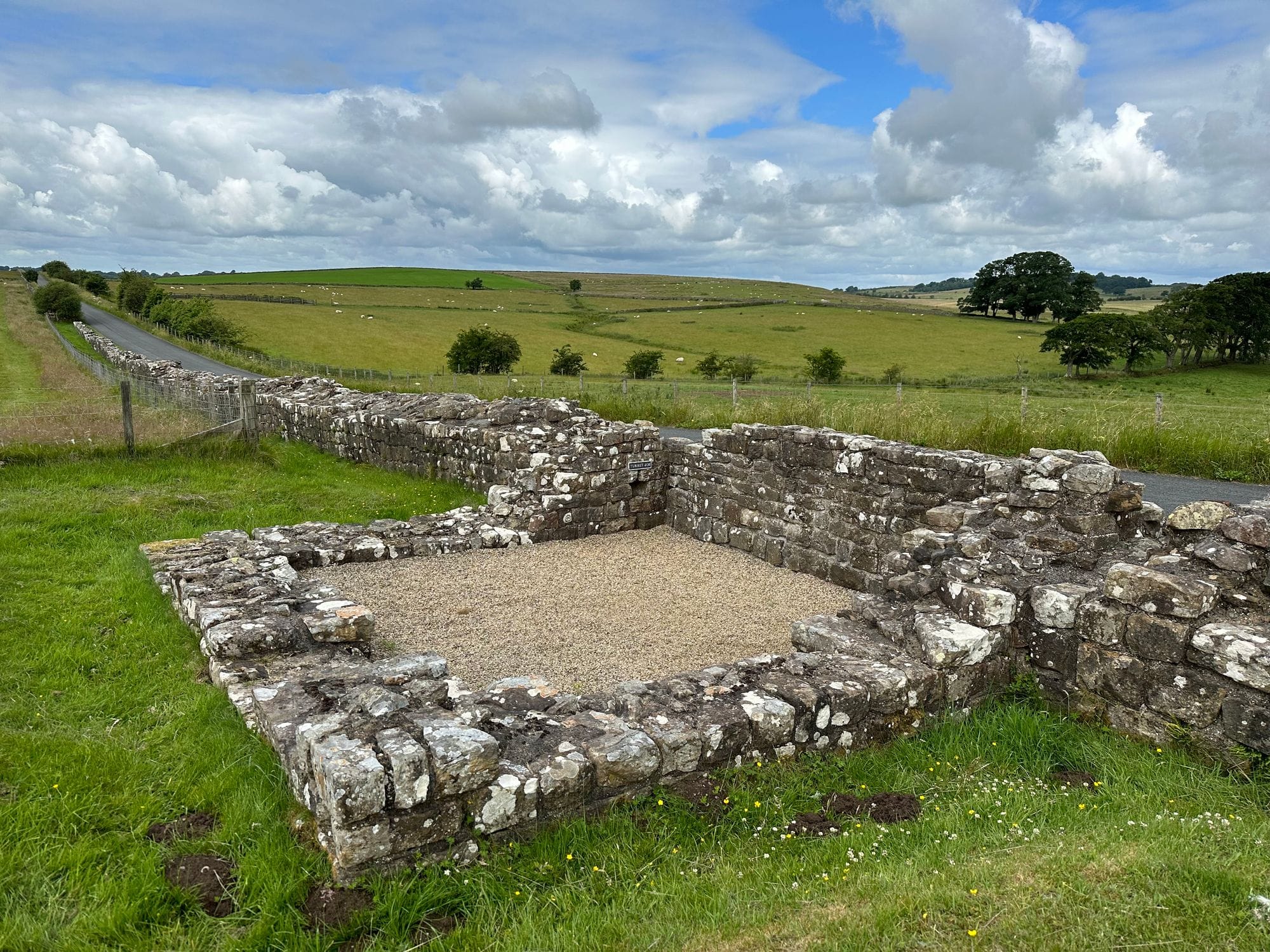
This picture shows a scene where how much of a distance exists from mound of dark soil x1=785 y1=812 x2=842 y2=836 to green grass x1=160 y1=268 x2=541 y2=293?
4381 inches

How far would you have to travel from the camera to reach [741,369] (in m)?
45.3

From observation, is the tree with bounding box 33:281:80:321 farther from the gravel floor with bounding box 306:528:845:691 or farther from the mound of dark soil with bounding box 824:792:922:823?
the mound of dark soil with bounding box 824:792:922:823

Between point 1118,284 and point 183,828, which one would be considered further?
point 1118,284

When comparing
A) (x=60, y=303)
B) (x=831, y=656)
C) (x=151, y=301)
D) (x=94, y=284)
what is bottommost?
(x=831, y=656)

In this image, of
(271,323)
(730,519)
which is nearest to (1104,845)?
(730,519)

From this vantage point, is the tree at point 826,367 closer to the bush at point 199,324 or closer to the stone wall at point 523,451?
the stone wall at point 523,451

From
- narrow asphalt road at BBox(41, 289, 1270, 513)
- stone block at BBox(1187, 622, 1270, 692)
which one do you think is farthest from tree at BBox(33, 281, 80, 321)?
stone block at BBox(1187, 622, 1270, 692)

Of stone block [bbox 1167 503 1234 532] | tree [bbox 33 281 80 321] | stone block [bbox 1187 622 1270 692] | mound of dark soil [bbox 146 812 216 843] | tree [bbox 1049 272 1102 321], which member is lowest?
mound of dark soil [bbox 146 812 216 843]

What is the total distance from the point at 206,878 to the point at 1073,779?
422 centimetres

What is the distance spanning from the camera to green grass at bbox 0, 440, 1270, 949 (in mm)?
2789

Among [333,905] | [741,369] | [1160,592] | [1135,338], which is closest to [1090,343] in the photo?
[1135,338]

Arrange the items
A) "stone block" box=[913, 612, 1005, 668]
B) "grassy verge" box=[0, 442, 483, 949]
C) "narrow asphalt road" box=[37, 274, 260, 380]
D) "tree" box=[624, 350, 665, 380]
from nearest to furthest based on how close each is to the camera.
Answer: "grassy verge" box=[0, 442, 483, 949], "stone block" box=[913, 612, 1005, 668], "narrow asphalt road" box=[37, 274, 260, 380], "tree" box=[624, 350, 665, 380]

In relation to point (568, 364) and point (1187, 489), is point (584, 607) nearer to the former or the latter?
point (1187, 489)

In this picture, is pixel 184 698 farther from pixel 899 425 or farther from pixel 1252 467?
pixel 1252 467
